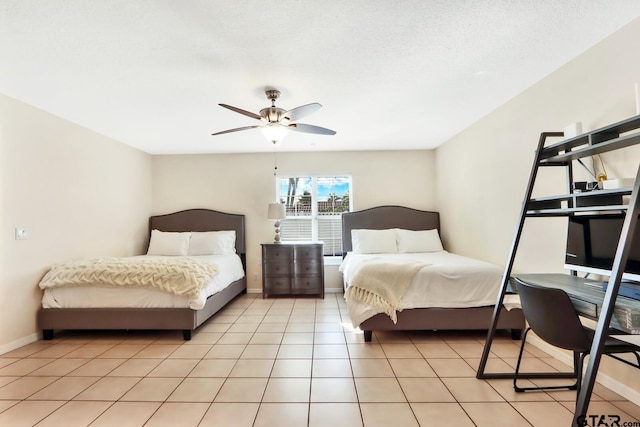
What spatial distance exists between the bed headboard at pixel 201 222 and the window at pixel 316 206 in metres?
0.73

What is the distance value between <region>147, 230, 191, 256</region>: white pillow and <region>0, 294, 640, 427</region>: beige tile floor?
Result: 1468 mm

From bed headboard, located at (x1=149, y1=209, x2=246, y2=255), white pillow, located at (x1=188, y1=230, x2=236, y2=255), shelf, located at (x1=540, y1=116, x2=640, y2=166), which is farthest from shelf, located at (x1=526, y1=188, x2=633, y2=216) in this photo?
bed headboard, located at (x1=149, y1=209, x2=246, y2=255)

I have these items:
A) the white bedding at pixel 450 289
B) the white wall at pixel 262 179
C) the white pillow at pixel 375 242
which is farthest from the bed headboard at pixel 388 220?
the white bedding at pixel 450 289

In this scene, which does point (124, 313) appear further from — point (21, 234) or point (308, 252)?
point (308, 252)

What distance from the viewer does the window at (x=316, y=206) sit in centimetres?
530

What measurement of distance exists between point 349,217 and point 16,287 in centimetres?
400

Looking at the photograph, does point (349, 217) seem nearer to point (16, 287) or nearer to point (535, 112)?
point (535, 112)

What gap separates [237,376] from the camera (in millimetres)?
2291

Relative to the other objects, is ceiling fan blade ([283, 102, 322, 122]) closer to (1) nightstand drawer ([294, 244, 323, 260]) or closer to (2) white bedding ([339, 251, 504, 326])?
(2) white bedding ([339, 251, 504, 326])

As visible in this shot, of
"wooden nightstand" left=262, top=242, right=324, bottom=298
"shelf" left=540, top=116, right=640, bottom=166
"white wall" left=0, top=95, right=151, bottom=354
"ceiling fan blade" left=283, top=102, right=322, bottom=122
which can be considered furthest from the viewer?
"wooden nightstand" left=262, top=242, right=324, bottom=298

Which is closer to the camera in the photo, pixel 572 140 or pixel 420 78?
pixel 572 140

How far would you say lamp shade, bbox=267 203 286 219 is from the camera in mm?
4785

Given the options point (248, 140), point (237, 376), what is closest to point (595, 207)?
point (237, 376)

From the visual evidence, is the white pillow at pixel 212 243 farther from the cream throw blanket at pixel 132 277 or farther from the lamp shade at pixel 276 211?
the cream throw blanket at pixel 132 277
